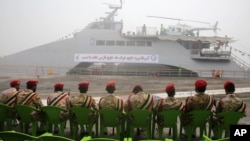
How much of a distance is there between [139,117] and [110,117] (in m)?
0.52

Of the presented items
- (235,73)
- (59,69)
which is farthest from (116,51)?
(235,73)

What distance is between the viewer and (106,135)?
224 inches

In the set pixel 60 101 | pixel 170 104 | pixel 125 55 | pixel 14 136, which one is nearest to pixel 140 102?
pixel 170 104

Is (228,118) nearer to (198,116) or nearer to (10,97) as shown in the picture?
(198,116)

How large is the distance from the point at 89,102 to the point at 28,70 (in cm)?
2331

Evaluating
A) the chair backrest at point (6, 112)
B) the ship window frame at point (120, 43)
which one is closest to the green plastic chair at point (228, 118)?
the chair backrest at point (6, 112)

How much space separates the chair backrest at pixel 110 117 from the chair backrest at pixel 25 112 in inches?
50.1

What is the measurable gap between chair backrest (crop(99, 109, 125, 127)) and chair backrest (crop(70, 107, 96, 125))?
0.23 metres

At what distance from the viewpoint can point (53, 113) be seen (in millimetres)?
4758

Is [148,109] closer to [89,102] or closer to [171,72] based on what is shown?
[89,102]

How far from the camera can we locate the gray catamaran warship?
1034 inches

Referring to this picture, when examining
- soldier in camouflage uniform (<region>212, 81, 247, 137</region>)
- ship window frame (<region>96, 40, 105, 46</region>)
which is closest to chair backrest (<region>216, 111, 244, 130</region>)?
soldier in camouflage uniform (<region>212, 81, 247, 137</region>)

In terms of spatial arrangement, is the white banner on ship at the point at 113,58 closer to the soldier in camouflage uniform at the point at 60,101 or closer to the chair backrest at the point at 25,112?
the soldier in camouflage uniform at the point at 60,101

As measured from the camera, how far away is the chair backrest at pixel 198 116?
4.57 m
